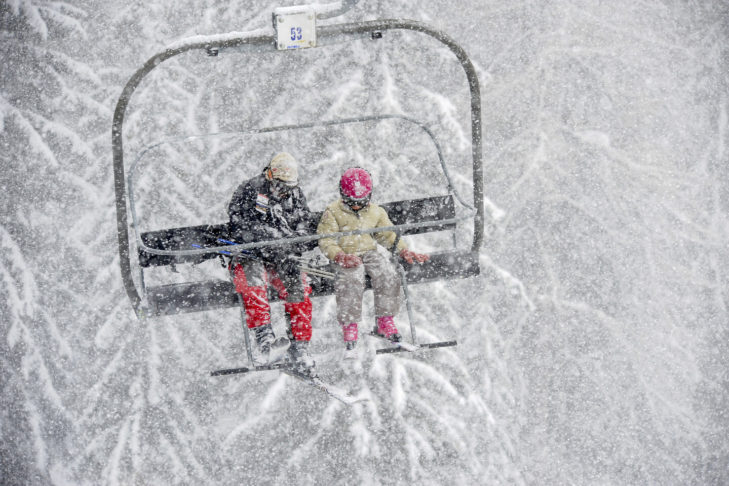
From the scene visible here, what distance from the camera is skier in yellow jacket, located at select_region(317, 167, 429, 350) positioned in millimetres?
3404

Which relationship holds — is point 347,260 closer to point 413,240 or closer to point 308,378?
point 308,378

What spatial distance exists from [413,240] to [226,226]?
203 cm

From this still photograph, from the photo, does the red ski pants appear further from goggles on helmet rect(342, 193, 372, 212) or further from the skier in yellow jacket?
goggles on helmet rect(342, 193, 372, 212)

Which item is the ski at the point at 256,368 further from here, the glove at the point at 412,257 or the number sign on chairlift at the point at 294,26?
the number sign on chairlift at the point at 294,26

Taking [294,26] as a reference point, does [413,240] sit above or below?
below

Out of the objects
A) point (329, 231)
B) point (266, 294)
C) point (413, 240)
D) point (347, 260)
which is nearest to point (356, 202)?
point (329, 231)

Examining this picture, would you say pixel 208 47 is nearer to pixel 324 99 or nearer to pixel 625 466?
pixel 324 99

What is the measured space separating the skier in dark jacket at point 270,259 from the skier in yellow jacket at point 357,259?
19cm

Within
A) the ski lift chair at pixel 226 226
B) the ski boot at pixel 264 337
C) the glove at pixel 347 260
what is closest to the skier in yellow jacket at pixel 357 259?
the glove at pixel 347 260

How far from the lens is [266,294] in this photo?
11.0ft

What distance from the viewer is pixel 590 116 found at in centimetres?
538

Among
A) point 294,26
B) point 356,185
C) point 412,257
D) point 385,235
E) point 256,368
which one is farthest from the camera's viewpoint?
point 385,235

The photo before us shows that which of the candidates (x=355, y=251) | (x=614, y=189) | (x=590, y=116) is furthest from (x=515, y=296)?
(x=355, y=251)

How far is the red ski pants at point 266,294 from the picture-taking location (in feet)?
10.9
